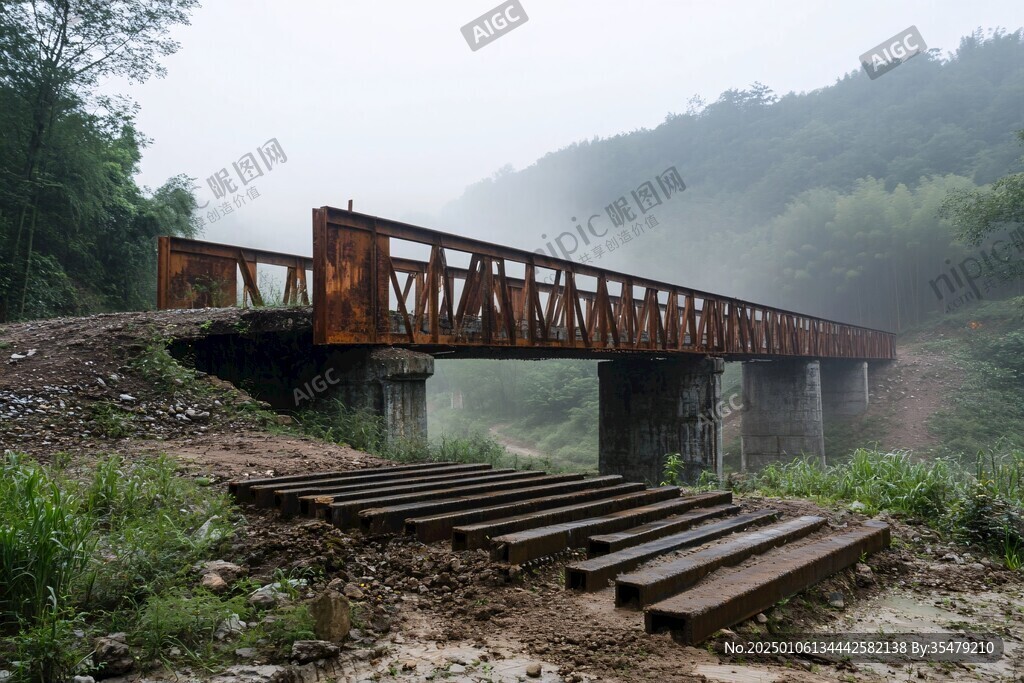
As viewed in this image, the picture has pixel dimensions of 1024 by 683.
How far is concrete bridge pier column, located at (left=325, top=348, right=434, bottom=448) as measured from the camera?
8.34 metres

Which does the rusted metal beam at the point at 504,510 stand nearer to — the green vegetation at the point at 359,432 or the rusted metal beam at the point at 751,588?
the rusted metal beam at the point at 751,588

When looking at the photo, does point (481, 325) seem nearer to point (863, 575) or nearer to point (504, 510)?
point (504, 510)

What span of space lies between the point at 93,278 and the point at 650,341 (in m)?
14.8

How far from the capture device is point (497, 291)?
10.8 m

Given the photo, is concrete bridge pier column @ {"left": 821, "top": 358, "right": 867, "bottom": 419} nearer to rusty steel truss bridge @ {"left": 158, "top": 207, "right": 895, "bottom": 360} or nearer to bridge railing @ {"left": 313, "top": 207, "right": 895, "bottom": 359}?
rusty steel truss bridge @ {"left": 158, "top": 207, "right": 895, "bottom": 360}

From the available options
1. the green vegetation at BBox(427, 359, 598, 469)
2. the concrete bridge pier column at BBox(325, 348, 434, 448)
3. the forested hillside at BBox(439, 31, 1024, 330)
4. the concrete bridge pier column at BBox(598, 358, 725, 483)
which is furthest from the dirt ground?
the green vegetation at BBox(427, 359, 598, 469)

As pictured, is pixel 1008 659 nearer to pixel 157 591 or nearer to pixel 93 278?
pixel 157 591

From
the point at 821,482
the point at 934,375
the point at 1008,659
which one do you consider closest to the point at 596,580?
the point at 1008,659

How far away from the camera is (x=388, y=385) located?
8.34 m

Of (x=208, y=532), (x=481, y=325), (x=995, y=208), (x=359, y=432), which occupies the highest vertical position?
(x=995, y=208)

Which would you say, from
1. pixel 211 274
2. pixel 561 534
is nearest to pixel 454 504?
pixel 561 534

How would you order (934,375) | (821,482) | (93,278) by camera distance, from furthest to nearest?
1. (934,375)
2. (93,278)
3. (821,482)

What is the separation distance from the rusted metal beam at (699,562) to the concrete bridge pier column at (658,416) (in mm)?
11164

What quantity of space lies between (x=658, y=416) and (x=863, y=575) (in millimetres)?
12385
